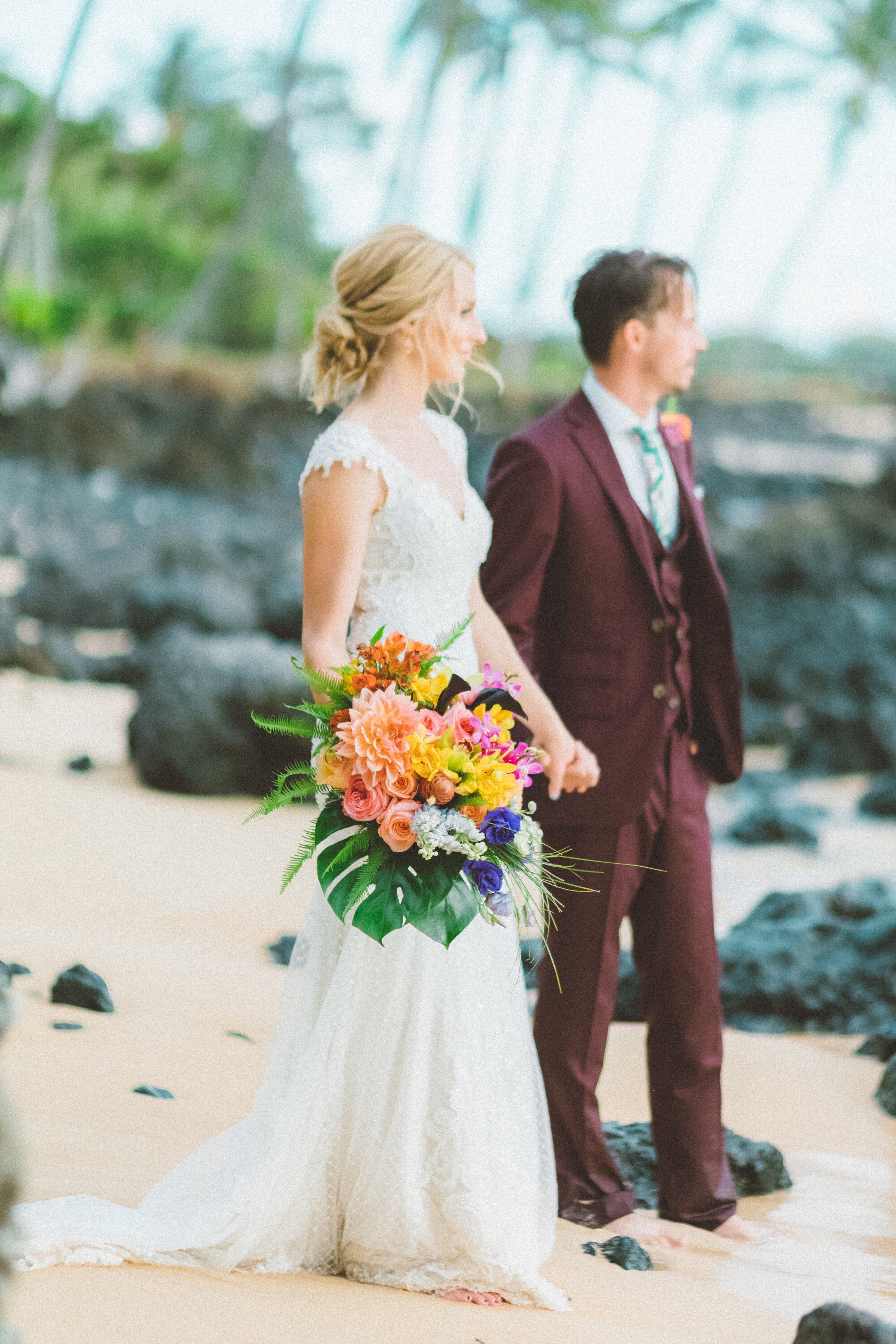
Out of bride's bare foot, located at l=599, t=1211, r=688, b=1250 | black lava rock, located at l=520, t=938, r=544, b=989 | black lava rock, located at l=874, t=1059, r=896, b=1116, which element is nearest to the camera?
bride's bare foot, located at l=599, t=1211, r=688, b=1250

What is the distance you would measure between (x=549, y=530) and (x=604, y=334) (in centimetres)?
54

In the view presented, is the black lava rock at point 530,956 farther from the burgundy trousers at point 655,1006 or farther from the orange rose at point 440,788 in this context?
the orange rose at point 440,788

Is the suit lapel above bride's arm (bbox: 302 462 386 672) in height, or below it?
above

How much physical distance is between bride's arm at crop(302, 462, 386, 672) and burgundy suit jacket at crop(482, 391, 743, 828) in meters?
0.71

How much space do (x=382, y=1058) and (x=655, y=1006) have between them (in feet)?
3.51

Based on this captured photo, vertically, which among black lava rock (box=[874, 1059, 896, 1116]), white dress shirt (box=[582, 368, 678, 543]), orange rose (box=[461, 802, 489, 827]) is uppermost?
white dress shirt (box=[582, 368, 678, 543])

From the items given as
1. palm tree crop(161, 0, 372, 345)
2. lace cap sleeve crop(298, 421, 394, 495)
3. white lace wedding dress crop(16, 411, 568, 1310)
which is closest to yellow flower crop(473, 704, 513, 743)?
white lace wedding dress crop(16, 411, 568, 1310)

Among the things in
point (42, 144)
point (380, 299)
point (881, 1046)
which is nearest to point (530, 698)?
point (380, 299)

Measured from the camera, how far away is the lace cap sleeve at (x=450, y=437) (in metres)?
3.55

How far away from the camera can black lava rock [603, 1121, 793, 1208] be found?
427 centimetres

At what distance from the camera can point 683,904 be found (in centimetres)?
395

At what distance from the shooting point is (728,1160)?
14.7ft

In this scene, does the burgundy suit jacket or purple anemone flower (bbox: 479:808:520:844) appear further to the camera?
the burgundy suit jacket

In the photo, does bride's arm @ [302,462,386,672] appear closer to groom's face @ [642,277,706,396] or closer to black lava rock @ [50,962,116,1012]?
groom's face @ [642,277,706,396]
